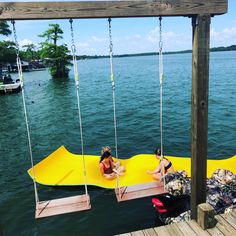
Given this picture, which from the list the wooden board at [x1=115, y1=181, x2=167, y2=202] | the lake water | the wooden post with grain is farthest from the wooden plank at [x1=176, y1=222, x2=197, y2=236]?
the lake water

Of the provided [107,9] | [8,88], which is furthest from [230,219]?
[8,88]

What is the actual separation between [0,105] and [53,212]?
30800 millimetres

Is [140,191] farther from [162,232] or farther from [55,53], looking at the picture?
[55,53]

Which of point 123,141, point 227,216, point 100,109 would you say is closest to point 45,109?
point 100,109

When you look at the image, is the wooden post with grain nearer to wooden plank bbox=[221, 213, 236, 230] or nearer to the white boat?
wooden plank bbox=[221, 213, 236, 230]

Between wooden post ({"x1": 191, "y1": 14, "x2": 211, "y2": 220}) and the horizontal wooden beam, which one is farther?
wooden post ({"x1": 191, "y1": 14, "x2": 211, "y2": 220})

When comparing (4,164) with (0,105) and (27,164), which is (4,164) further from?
(0,105)

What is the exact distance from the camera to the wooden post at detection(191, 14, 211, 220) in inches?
181

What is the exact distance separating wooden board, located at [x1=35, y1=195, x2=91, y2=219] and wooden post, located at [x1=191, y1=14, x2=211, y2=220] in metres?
2.72

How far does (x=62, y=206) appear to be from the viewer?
6.88 metres

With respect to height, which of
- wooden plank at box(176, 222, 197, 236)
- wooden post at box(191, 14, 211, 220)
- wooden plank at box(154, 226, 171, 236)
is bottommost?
wooden plank at box(154, 226, 171, 236)

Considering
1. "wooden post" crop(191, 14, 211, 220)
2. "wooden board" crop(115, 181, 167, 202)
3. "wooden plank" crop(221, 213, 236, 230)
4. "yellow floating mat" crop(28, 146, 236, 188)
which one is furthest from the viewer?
"yellow floating mat" crop(28, 146, 236, 188)

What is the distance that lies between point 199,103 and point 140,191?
3680 mm

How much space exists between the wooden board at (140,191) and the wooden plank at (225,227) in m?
2.41
